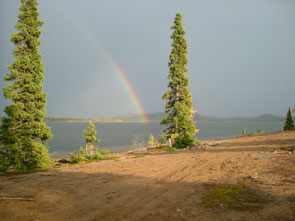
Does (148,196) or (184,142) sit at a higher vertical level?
(148,196)

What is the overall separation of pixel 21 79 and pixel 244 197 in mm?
17879

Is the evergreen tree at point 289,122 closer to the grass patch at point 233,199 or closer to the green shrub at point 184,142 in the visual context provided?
the green shrub at point 184,142

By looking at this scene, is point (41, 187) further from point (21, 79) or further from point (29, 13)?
point (29, 13)

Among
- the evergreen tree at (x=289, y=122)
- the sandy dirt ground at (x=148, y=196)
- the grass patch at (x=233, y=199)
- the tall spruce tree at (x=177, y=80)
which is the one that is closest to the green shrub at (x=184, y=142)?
the tall spruce tree at (x=177, y=80)

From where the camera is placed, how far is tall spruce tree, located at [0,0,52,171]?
14.5 m

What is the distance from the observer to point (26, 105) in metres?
15.4

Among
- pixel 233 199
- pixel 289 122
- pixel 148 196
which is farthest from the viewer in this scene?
pixel 289 122

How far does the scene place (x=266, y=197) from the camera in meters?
5.49

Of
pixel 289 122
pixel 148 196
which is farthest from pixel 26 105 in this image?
pixel 289 122

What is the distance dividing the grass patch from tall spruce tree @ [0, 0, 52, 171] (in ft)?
48.0

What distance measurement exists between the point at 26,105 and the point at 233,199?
16.8 m

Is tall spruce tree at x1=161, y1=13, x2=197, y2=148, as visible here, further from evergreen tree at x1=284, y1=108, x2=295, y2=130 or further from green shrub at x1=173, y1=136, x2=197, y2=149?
evergreen tree at x1=284, y1=108, x2=295, y2=130

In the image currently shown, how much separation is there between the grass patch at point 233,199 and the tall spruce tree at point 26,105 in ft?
48.0

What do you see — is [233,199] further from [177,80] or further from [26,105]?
[177,80]
